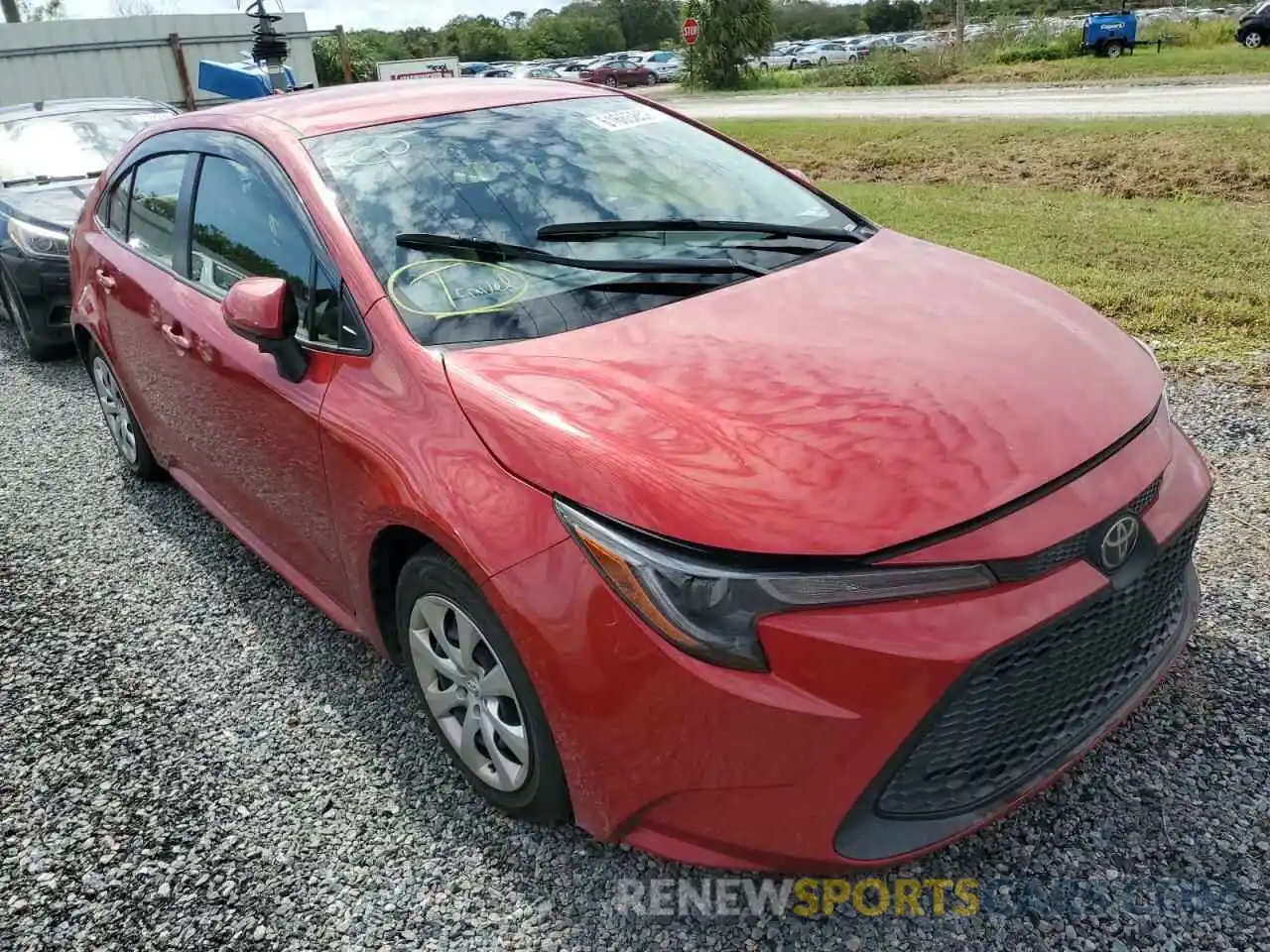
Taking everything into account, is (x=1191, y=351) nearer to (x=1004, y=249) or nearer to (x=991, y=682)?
(x=1004, y=249)

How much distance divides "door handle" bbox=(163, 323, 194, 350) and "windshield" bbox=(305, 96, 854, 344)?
849mm

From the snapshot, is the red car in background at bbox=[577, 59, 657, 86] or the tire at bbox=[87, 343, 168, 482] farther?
the red car in background at bbox=[577, 59, 657, 86]

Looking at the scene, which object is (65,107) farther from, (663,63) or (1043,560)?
(663,63)

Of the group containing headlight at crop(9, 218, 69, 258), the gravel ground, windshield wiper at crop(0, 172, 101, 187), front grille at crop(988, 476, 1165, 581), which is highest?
windshield wiper at crop(0, 172, 101, 187)

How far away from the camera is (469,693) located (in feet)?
7.57

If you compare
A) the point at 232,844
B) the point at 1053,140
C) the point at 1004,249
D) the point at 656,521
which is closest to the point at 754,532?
the point at 656,521

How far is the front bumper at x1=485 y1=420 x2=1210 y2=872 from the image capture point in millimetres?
1717

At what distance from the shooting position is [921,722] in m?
1.73

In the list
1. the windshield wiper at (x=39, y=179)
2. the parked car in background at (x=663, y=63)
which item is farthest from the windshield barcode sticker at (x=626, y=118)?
the parked car in background at (x=663, y=63)

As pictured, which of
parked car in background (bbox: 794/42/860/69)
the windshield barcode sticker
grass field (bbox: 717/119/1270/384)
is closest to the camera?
the windshield barcode sticker

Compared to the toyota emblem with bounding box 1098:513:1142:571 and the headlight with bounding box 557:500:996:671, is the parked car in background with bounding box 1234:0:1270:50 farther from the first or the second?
the headlight with bounding box 557:500:996:671

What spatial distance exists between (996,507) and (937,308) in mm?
810

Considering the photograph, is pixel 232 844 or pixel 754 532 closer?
pixel 754 532

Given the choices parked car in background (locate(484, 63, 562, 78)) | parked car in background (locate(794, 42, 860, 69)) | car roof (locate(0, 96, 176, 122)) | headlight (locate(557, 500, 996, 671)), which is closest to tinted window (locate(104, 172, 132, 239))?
headlight (locate(557, 500, 996, 671))
